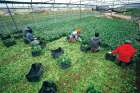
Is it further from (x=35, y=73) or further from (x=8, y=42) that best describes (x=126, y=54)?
(x=8, y=42)

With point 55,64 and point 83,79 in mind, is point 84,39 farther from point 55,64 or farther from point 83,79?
point 83,79

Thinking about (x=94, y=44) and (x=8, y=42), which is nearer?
(x=94, y=44)

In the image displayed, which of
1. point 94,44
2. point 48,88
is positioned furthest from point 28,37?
point 48,88

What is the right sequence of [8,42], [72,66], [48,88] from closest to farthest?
[48,88] → [72,66] → [8,42]

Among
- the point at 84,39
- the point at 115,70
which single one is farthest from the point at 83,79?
the point at 84,39

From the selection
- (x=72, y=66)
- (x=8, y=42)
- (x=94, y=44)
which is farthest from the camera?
(x=8, y=42)

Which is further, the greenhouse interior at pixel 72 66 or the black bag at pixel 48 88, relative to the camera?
the greenhouse interior at pixel 72 66

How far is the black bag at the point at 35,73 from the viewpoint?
7896 millimetres

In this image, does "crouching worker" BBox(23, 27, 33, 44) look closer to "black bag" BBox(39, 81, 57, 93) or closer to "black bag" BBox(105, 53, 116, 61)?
"black bag" BBox(105, 53, 116, 61)

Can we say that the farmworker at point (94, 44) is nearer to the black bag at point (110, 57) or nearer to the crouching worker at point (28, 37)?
the black bag at point (110, 57)

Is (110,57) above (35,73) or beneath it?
above

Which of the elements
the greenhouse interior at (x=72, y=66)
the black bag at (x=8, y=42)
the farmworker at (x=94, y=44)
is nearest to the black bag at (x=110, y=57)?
the greenhouse interior at (x=72, y=66)

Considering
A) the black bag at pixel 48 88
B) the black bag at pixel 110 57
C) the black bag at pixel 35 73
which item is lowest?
the black bag at pixel 48 88

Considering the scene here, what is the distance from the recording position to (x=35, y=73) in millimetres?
8297
